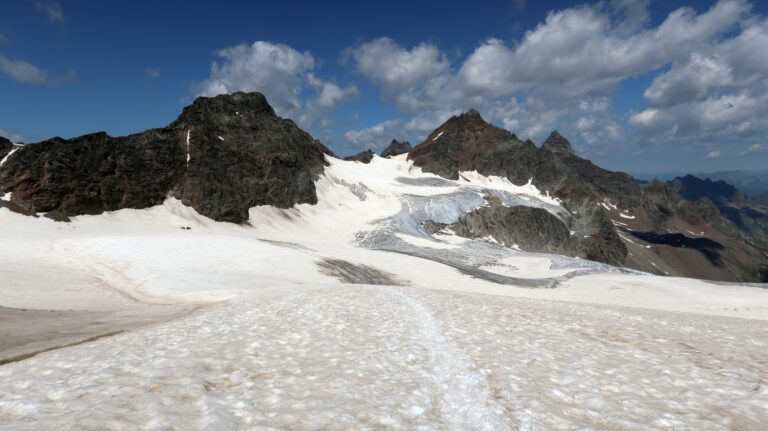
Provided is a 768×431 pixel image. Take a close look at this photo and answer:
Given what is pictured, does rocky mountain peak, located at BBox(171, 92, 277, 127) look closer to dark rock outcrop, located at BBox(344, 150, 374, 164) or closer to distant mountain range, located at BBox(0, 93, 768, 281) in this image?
distant mountain range, located at BBox(0, 93, 768, 281)

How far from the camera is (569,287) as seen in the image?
→ 5212cm

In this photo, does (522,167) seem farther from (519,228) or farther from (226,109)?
(226,109)

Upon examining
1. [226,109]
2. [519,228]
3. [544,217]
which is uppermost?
[226,109]

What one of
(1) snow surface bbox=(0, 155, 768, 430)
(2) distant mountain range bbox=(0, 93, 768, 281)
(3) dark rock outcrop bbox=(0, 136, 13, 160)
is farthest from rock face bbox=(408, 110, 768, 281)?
(1) snow surface bbox=(0, 155, 768, 430)

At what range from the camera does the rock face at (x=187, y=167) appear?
206 ft

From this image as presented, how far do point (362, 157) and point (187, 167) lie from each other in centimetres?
9992

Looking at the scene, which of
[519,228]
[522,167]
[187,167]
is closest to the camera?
[187,167]

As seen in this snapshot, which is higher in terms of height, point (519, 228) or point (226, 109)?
point (226, 109)

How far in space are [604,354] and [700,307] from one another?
117 feet

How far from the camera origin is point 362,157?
17812 centimetres

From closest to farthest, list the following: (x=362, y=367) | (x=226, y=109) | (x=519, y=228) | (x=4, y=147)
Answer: (x=362, y=367) → (x=4, y=147) → (x=226, y=109) → (x=519, y=228)

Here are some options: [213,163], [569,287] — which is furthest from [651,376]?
[213,163]

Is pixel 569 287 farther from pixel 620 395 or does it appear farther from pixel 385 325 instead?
pixel 620 395

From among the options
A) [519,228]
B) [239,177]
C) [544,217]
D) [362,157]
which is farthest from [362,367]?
[362,157]
